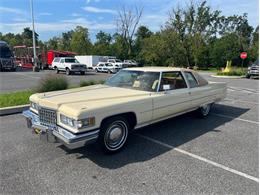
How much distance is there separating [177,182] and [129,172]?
2.48ft

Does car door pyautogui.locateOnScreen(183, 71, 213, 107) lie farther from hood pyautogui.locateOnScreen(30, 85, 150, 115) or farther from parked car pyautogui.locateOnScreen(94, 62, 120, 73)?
parked car pyautogui.locateOnScreen(94, 62, 120, 73)

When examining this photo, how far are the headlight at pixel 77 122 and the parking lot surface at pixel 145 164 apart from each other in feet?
2.29

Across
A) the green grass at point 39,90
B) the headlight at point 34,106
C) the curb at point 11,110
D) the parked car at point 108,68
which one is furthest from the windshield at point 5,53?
the headlight at point 34,106

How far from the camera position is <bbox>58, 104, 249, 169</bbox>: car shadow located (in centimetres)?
419

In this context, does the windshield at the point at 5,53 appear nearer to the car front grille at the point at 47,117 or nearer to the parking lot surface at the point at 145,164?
the parking lot surface at the point at 145,164

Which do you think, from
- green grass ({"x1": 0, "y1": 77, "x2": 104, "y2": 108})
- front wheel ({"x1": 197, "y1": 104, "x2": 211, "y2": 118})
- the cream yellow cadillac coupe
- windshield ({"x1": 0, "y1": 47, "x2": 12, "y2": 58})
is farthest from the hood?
windshield ({"x1": 0, "y1": 47, "x2": 12, "y2": 58})

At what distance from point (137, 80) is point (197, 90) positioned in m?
1.74

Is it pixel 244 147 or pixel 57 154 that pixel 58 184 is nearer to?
pixel 57 154

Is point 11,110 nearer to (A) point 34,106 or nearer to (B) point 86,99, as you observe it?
(A) point 34,106

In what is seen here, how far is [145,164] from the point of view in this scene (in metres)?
4.01

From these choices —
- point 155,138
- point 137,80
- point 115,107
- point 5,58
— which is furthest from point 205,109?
point 5,58

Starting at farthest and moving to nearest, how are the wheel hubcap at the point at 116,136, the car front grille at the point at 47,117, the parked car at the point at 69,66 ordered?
the parked car at the point at 69,66
the wheel hubcap at the point at 116,136
the car front grille at the point at 47,117

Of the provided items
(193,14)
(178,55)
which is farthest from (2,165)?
(193,14)

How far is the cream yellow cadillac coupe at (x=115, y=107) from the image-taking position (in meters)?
3.84
